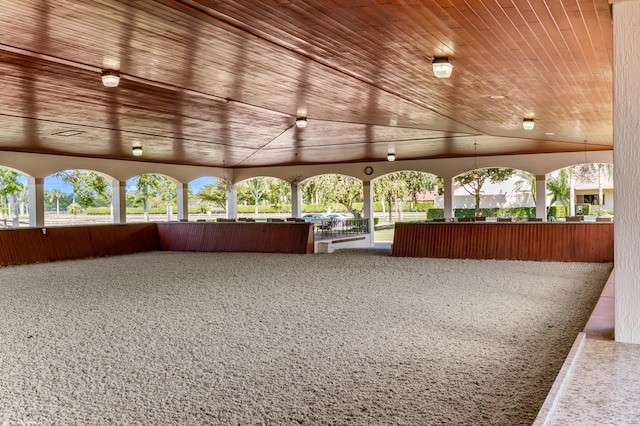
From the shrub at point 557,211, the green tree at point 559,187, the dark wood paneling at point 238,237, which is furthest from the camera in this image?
the green tree at point 559,187

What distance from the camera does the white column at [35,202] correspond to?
1491 cm

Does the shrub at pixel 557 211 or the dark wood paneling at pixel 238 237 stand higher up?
the shrub at pixel 557 211

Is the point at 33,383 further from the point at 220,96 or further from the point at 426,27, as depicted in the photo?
the point at 220,96

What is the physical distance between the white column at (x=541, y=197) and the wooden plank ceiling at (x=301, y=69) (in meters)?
3.06

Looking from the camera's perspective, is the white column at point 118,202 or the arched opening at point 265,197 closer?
the white column at point 118,202

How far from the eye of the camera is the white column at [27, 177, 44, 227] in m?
14.9

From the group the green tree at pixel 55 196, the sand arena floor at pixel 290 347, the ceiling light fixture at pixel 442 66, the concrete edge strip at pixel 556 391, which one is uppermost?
the ceiling light fixture at pixel 442 66

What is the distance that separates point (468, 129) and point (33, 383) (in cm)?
1048

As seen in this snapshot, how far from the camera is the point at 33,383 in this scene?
4117 mm

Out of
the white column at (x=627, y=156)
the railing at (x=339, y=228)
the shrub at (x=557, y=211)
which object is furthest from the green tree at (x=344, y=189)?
the white column at (x=627, y=156)

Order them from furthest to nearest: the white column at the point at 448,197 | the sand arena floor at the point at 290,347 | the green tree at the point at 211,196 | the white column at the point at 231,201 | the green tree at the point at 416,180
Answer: the green tree at the point at 211,196, the green tree at the point at 416,180, the white column at the point at 231,201, the white column at the point at 448,197, the sand arena floor at the point at 290,347

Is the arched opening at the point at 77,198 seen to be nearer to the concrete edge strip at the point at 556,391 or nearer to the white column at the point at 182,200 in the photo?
the white column at the point at 182,200

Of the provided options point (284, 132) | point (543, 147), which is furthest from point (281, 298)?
point (543, 147)

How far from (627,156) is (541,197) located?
13.8 m
